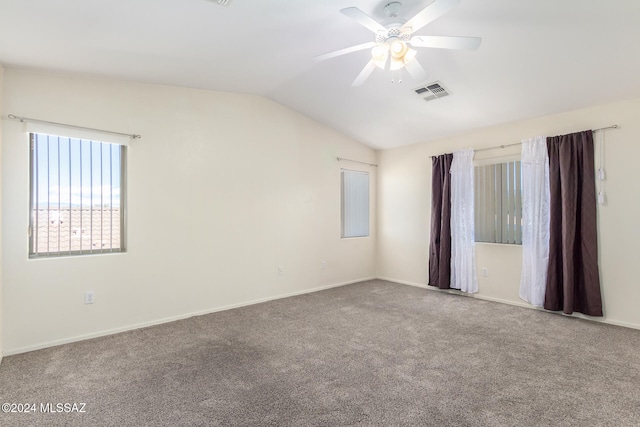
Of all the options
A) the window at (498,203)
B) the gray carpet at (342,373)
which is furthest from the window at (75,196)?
the window at (498,203)

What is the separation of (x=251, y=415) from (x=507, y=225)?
3.89 meters

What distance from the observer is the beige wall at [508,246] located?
3354mm

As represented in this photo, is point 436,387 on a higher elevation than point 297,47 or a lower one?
lower

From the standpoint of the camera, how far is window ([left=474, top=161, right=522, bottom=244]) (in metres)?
4.16

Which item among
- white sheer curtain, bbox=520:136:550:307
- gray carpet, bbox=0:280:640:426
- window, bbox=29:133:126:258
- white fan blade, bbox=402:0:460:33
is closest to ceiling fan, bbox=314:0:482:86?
white fan blade, bbox=402:0:460:33

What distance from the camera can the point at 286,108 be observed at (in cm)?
462

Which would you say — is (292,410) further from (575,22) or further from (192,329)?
(575,22)

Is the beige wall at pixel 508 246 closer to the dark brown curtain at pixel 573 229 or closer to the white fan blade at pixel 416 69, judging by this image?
the dark brown curtain at pixel 573 229

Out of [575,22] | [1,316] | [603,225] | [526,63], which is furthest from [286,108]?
[603,225]

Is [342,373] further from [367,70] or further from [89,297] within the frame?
[89,297]

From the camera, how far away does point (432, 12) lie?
6.11ft

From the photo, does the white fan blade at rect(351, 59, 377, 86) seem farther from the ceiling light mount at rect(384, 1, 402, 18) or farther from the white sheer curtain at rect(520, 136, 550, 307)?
the white sheer curtain at rect(520, 136, 550, 307)

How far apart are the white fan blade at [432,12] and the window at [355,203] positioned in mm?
3428

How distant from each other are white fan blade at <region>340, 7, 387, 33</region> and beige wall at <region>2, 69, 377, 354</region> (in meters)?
2.49
